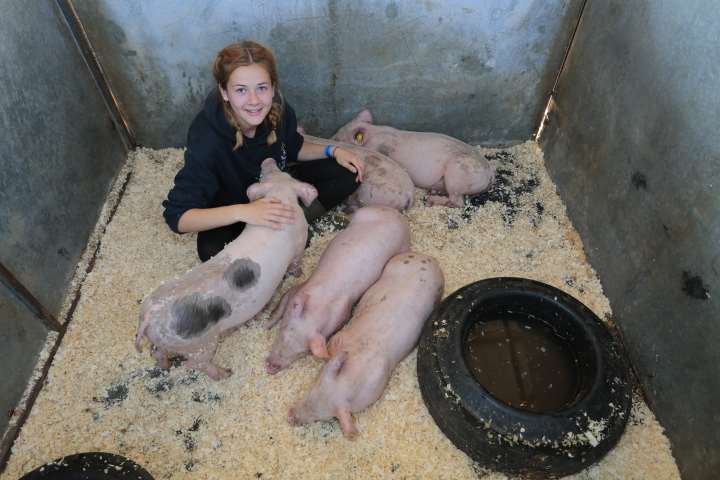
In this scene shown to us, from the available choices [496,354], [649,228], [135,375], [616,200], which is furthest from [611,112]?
[135,375]

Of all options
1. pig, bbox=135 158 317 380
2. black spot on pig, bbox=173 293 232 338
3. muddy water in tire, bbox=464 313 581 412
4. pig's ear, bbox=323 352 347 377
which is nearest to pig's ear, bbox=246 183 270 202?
pig, bbox=135 158 317 380

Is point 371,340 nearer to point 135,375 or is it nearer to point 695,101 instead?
point 135,375

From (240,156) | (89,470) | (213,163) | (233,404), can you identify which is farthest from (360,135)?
(89,470)

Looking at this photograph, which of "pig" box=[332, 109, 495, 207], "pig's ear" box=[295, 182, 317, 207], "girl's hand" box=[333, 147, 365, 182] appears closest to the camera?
"pig's ear" box=[295, 182, 317, 207]

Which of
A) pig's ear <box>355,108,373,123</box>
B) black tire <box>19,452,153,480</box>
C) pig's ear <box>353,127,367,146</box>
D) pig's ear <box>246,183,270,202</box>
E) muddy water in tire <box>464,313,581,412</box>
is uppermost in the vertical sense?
pig's ear <box>246,183,270,202</box>

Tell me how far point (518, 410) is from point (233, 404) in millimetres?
1153

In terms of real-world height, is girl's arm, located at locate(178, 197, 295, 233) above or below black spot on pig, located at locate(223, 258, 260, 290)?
above

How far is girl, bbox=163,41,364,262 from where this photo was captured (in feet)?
6.90

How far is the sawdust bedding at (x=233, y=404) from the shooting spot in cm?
201

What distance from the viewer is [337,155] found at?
2684 millimetres

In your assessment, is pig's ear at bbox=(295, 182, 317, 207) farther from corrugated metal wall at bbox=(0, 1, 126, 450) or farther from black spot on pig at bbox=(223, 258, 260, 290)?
corrugated metal wall at bbox=(0, 1, 126, 450)

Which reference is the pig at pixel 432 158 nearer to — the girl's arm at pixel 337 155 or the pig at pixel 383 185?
the pig at pixel 383 185

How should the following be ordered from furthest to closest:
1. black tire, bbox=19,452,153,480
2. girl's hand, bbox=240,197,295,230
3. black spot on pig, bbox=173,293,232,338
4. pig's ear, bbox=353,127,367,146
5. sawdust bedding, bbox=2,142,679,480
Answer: pig's ear, bbox=353,127,367,146 → girl's hand, bbox=240,197,295,230 → sawdust bedding, bbox=2,142,679,480 → black spot on pig, bbox=173,293,232,338 → black tire, bbox=19,452,153,480

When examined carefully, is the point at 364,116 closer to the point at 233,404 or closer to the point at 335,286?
the point at 335,286
